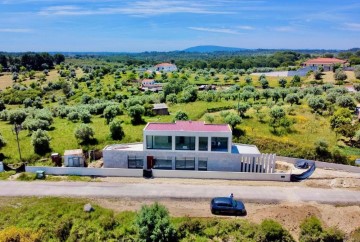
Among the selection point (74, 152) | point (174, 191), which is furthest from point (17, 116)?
point (174, 191)

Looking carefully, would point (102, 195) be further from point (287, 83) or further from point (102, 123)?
point (287, 83)

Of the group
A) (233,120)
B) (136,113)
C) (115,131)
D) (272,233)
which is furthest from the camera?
(136,113)

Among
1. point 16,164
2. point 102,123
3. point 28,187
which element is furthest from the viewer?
point 102,123

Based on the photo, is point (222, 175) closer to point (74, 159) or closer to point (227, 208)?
point (227, 208)

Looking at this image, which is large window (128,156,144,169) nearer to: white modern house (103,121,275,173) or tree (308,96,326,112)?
white modern house (103,121,275,173)

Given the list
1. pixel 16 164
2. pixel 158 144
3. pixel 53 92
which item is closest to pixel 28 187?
pixel 16 164

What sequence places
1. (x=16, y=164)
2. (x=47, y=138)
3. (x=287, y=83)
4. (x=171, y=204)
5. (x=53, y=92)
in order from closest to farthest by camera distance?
(x=171, y=204)
(x=16, y=164)
(x=47, y=138)
(x=287, y=83)
(x=53, y=92)

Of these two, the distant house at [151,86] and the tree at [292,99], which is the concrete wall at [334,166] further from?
the distant house at [151,86]

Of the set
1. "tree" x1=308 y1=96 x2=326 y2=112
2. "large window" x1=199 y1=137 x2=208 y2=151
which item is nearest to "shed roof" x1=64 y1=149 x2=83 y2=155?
"large window" x1=199 y1=137 x2=208 y2=151
